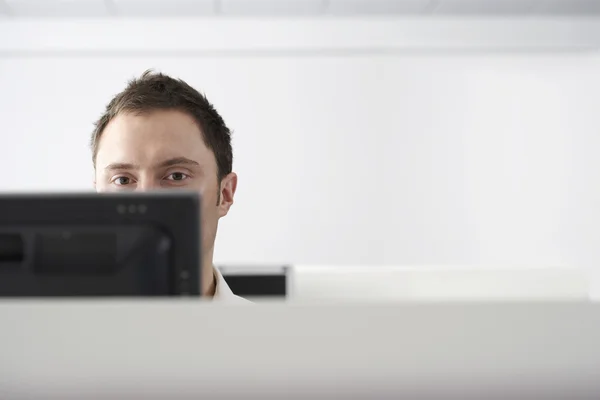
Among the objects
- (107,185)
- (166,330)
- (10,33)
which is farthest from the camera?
(10,33)

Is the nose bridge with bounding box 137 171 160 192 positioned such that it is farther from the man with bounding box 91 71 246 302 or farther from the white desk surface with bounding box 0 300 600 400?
the white desk surface with bounding box 0 300 600 400

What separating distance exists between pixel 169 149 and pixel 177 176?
70 millimetres

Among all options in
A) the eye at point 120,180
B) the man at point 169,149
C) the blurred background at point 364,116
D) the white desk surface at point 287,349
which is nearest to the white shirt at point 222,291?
the man at point 169,149

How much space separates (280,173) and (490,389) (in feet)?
12.5

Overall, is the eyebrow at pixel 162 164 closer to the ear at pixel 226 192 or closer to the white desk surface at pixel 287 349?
the ear at pixel 226 192

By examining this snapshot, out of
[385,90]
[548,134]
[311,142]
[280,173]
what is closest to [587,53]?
[548,134]

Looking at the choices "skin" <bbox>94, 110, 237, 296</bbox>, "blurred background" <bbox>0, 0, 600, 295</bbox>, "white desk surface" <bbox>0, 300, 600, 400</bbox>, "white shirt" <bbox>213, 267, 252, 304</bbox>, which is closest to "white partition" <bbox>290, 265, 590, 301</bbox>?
"white shirt" <bbox>213, 267, 252, 304</bbox>

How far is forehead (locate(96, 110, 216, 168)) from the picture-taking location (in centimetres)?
140

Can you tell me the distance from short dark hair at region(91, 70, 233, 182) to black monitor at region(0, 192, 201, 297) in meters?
0.73

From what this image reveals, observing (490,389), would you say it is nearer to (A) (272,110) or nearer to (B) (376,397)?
(B) (376,397)

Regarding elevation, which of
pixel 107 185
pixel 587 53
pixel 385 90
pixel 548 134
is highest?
pixel 587 53

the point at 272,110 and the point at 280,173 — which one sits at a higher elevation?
the point at 272,110

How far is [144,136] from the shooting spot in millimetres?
1426

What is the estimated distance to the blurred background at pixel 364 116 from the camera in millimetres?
4078
